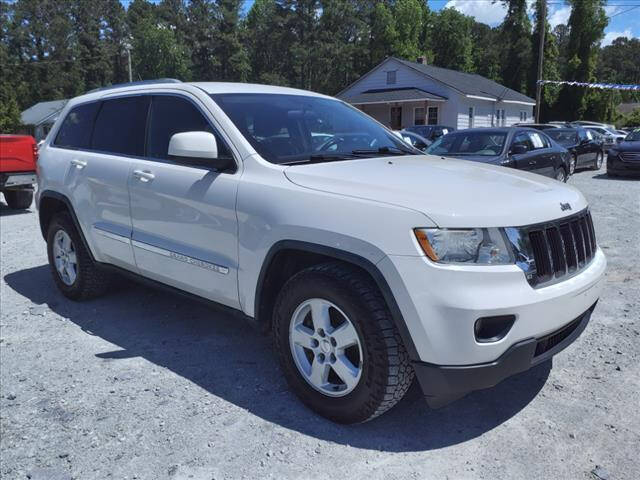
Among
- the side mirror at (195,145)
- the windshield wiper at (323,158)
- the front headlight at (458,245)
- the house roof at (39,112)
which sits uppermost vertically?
the house roof at (39,112)

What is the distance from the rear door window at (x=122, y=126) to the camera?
14.1 ft

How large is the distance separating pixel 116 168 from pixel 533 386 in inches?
132

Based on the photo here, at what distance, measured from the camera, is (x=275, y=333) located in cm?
325

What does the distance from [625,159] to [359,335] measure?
1491 centimetres

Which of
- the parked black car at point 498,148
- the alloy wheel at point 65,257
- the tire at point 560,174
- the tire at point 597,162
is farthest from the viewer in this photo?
the tire at point 597,162

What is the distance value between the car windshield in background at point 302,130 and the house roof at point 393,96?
31.3m

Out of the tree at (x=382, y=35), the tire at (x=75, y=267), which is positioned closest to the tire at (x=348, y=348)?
the tire at (x=75, y=267)

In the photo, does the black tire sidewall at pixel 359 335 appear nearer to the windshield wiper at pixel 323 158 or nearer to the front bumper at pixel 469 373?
the front bumper at pixel 469 373

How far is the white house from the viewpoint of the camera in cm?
3509

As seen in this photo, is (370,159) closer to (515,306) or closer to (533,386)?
(515,306)

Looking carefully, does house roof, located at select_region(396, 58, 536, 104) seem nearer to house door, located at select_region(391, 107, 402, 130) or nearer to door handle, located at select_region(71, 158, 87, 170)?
house door, located at select_region(391, 107, 402, 130)

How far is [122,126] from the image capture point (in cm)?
452

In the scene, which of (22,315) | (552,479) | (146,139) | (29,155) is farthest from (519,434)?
(29,155)

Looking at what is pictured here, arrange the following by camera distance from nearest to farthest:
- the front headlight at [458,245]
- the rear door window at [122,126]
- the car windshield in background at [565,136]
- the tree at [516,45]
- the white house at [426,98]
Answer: the front headlight at [458,245], the rear door window at [122,126], the car windshield in background at [565,136], the white house at [426,98], the tree at [516,45]
